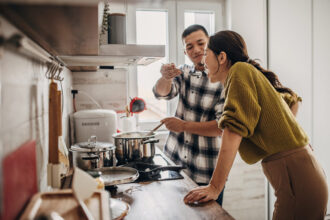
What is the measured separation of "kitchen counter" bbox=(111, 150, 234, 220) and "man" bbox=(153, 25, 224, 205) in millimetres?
474

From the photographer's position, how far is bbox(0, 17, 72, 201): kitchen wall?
569 millimetres

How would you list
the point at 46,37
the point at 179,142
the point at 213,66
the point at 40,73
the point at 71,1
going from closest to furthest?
1. the point at 71,1
2. the point at 46,37
3. the point at 40,73
4. the point at 213,66
5. the point at 179,142

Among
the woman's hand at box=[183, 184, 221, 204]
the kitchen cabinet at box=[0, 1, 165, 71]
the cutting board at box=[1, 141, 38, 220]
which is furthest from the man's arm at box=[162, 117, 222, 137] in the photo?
the cutting board at box=[1, 141, 38, 220]

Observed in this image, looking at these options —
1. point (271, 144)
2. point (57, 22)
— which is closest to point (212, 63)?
point (271, 144)

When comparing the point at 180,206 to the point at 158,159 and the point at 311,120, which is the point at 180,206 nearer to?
the point at 158,159

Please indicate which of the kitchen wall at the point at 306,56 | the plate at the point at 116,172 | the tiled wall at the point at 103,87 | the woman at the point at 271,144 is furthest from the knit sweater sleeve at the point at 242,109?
the kitchen wall at the point at 306,56

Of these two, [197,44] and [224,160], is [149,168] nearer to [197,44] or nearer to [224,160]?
[224,160]

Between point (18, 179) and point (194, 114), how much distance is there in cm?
135

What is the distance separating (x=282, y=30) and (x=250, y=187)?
1.51 m

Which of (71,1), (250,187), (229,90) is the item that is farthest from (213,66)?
(250,187)

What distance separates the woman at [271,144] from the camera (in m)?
1.11

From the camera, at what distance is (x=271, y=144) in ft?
3.80

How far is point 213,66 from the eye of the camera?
1.38 m

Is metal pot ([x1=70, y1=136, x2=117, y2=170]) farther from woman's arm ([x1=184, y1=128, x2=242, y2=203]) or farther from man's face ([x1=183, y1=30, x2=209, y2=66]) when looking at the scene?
man's face ([x1=183, y1=30, x2=209, y2=66])
